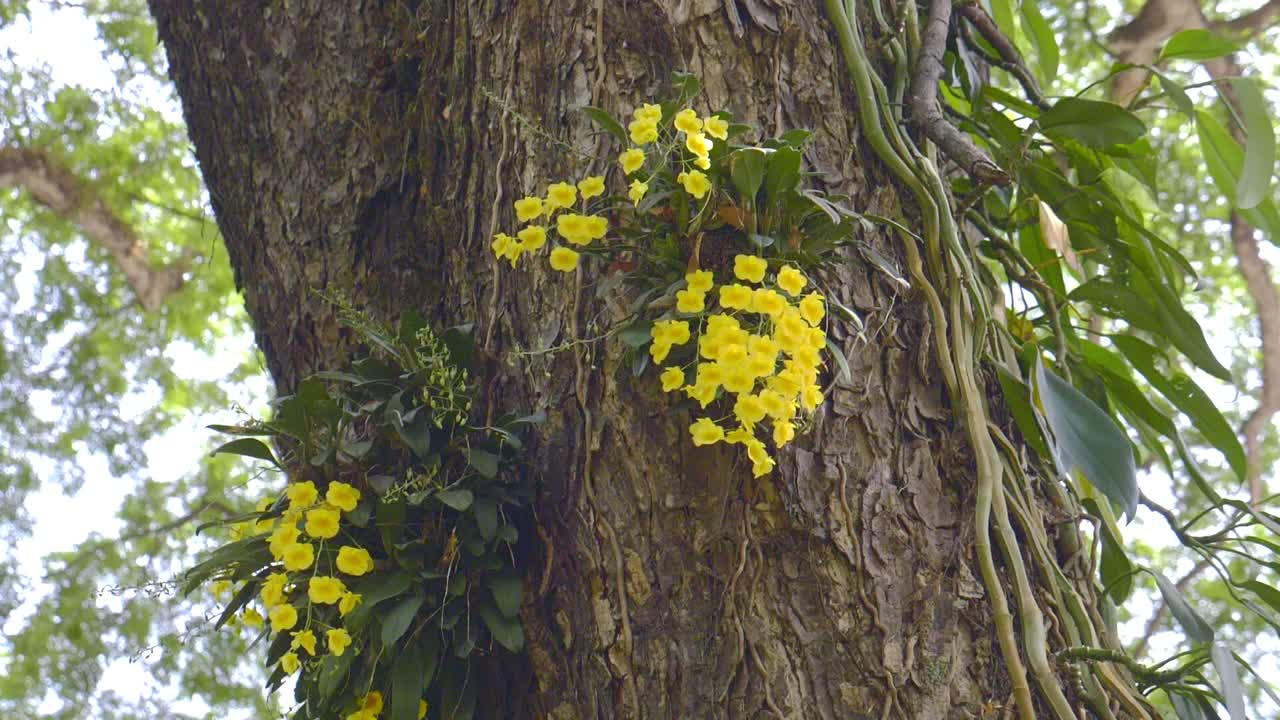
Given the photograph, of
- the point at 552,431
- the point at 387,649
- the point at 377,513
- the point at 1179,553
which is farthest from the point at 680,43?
the point at 1179,553

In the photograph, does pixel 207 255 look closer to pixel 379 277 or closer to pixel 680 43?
pixel 379 277

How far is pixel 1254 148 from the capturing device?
1156mm

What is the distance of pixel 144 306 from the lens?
4.09 meters

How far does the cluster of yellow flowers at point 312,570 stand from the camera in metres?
1.00

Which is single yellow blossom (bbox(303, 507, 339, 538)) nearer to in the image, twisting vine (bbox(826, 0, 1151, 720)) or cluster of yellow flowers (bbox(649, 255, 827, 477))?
cluster of yellow flowers (bbox(649, 255, 827, 477))

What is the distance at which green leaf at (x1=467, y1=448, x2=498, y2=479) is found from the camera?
101 cm

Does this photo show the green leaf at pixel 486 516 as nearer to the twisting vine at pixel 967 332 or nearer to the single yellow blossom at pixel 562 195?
the single yellow blossom at pixel 562 195

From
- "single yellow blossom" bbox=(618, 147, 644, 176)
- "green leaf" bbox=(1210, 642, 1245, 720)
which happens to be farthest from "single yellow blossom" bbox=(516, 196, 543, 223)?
"green leaf" bbox=(1210, 642, 1245, 720)

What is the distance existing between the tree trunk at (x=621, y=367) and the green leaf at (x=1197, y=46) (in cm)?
49

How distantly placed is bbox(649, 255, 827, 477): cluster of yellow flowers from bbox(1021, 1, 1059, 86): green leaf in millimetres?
748

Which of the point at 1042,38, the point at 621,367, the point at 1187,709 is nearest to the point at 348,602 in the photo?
the point at 621,367

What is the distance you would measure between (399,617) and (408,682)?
2.7 inches

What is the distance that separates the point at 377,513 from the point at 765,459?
39 centimetres

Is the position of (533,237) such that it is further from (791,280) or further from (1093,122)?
(1093,122)
